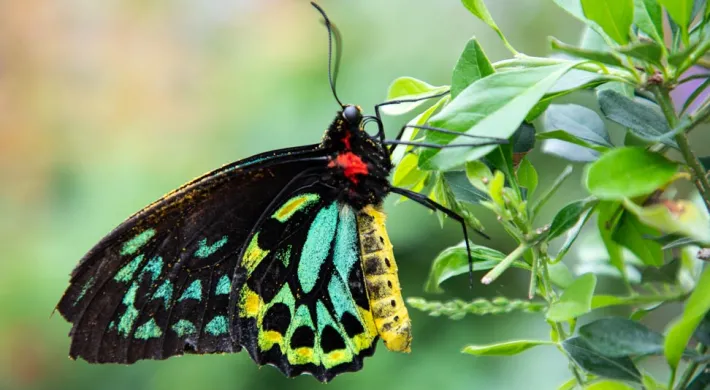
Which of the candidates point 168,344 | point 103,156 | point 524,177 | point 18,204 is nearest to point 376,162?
point 524,177

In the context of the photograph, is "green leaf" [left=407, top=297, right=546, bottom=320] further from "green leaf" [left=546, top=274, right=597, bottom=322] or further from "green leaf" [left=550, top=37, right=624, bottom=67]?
Result: "green leaf" [left=550, top=37, right=624, bottom=67]

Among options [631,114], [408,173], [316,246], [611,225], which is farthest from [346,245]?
[631,114]

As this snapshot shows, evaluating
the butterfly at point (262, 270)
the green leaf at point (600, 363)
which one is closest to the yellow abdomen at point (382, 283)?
the butterfly at point (262, 270)

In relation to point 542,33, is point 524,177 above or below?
below

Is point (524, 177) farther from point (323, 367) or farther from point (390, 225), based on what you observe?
point (390, 225)

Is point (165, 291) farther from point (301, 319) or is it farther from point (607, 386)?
point (607, 386)
